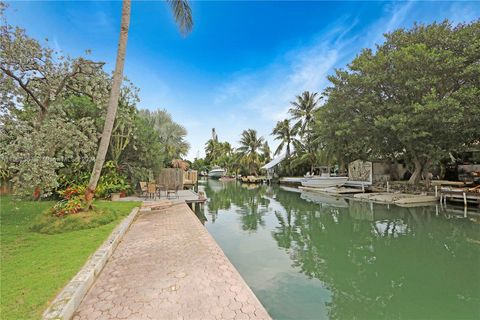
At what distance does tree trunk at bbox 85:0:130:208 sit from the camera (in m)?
7.61

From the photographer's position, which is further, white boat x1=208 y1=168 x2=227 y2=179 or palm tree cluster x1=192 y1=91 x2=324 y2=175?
white boat x1=208 y1=168 x2=227 y2=179

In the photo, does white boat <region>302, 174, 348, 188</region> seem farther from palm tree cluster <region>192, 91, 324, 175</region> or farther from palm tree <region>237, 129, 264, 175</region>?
palm tree <region>237, 129, 264, 175</region>

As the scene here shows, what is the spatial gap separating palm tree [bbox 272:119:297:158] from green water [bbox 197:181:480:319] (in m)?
25.8

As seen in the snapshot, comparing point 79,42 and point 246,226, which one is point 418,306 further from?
point 79,42

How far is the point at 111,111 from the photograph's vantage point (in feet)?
25.3

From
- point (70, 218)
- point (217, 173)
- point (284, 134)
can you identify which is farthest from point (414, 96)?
point (217, 173)

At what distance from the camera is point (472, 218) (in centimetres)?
1108

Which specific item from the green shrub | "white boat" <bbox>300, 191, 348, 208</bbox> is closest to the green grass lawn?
the green shrub

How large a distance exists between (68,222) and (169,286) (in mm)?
4948

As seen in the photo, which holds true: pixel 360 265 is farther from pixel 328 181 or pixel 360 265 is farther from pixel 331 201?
pixel 328 181

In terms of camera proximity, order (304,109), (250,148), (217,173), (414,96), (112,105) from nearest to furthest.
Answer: (112,105), (414,96), (304,109), (250,148), (217,173)

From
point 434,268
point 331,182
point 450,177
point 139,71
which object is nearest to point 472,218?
point 434,268

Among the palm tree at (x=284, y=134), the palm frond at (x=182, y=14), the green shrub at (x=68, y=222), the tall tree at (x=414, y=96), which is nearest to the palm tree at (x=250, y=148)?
the palm tree at (x=284, y=134)

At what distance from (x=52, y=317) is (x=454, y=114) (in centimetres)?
1890
